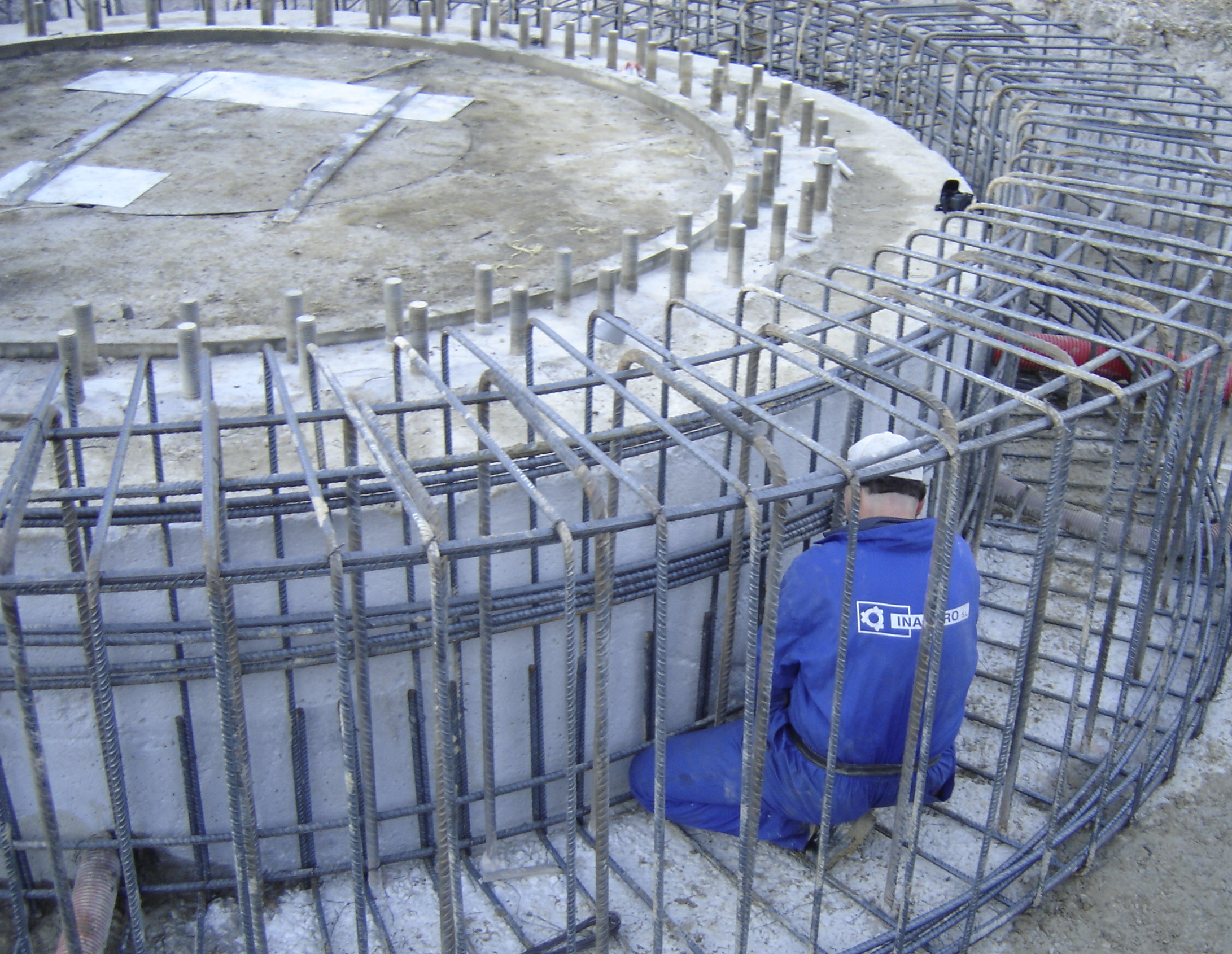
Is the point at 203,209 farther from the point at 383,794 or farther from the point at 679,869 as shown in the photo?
the point at 679,869

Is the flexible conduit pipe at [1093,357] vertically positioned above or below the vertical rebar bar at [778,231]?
below

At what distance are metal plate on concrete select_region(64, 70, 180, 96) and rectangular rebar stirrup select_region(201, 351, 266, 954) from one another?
23.4ft

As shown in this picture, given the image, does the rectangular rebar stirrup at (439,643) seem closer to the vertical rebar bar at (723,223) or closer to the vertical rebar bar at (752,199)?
the vertical rebar bar at (723,223)

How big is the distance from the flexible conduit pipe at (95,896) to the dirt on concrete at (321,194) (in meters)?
2.42

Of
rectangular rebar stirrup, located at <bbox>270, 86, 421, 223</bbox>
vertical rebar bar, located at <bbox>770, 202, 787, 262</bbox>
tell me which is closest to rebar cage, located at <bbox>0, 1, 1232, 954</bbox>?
vertical rebar bar, located at <bbox>770, 202, 787, 262</bbox>

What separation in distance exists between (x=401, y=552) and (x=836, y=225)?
4.98 m

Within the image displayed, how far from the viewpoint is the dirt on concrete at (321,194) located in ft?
20.8

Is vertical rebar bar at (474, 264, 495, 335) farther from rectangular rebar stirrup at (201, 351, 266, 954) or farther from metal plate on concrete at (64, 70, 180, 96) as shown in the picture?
metal plate on concrete at (64, 70, 180, 96)

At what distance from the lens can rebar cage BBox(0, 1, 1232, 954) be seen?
10.9 ft

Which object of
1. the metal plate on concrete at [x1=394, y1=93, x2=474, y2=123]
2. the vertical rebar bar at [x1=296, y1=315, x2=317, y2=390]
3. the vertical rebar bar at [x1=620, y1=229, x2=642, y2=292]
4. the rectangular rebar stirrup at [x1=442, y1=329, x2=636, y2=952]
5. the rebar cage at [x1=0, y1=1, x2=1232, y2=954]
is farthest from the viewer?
the metal plate on concrete at [x1=394, y1=93, x2=474, y2=123]

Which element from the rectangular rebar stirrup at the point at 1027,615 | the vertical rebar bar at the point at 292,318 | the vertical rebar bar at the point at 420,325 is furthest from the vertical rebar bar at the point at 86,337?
the rectangular rebar stirrup at the point at 1027,615

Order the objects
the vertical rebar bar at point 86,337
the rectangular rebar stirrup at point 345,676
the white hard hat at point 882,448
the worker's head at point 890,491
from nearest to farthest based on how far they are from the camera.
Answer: the rectangular rebar stirrup at point 345,676, the white hard hat at point 882,448, the worker's head at point 890,491, the vertical rebar bar at point 86,337

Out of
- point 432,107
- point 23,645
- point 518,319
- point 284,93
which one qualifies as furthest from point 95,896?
point 284,93

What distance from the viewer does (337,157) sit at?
27.1 ft
